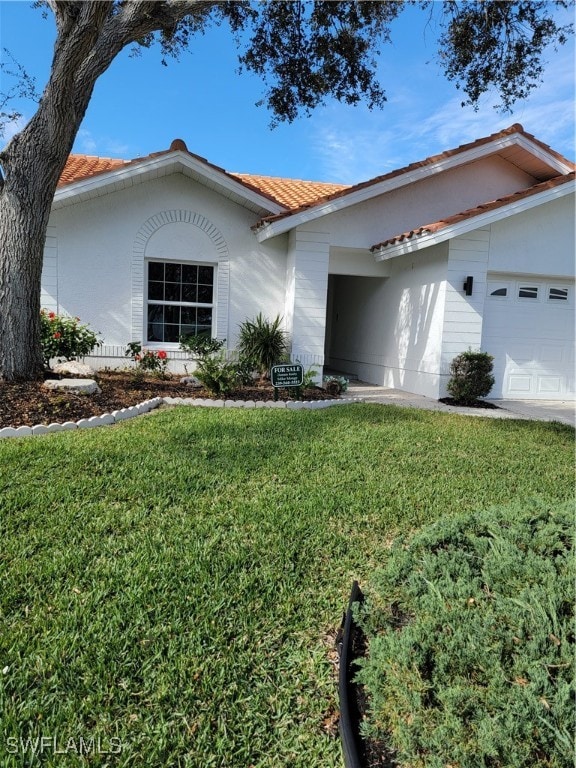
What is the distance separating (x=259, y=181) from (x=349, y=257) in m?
4.16

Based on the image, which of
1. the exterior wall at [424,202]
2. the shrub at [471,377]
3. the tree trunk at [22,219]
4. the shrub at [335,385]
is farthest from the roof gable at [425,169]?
the tree trunk at [22,219]

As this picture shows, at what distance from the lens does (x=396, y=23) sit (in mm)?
9289

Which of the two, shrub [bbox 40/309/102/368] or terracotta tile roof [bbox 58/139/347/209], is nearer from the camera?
shrub [bbox 40/309/102/368]

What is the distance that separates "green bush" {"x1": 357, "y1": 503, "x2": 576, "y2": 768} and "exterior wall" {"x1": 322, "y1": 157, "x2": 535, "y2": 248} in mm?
9012

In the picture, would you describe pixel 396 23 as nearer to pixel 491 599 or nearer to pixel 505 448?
pixel 505 448

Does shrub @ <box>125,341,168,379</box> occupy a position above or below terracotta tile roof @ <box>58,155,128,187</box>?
below

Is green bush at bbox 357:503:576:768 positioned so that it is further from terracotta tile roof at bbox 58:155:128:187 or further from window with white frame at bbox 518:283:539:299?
terracotta tile roof at bbox 58:155:128:187

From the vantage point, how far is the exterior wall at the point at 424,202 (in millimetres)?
10336

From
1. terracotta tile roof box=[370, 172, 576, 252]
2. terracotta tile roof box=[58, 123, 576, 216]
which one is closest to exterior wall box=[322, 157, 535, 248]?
terracotta tile roof box=[58, 123, 576, 216]

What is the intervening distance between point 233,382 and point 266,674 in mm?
6076

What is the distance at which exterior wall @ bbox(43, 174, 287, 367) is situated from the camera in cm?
1005

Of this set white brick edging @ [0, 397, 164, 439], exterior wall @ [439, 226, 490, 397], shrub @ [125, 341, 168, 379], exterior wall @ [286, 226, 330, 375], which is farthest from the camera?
exterior wall @ [286, 226, 330, 375]

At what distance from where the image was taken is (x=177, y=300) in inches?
426

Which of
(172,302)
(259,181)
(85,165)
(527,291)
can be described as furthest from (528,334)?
(85,165)
